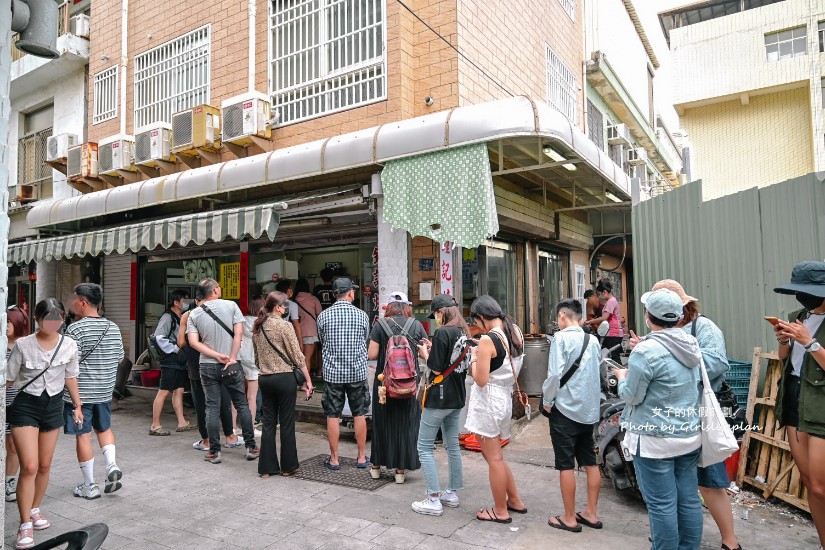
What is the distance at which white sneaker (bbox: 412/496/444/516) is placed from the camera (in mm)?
4637

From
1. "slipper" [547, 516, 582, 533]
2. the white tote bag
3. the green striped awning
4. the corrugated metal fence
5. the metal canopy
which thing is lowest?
"slipper" [547, 516, 582, 533]

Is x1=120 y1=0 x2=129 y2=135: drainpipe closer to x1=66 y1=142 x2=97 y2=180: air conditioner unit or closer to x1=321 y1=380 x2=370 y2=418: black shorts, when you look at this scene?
x1=66 y1=142 x2=97 y2=180: air conditioner unit

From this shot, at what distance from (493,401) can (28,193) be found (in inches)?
608

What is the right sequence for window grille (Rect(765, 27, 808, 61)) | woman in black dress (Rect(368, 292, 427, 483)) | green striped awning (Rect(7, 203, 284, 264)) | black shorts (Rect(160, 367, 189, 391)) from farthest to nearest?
1. window grille (Rect(765, 27, 808, 61))
2. black shorts (Rect(160, 367, 189, 391))
3. green striped awning (Rect(7, 203, 284, 264))
4. woman in black dress (Rect(368, 292, 427, 483))

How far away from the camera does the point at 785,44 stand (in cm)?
2312

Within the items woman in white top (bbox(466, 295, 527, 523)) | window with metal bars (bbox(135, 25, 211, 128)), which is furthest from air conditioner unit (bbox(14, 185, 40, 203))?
woman in white top (bbox(466, 295, 527, 523))

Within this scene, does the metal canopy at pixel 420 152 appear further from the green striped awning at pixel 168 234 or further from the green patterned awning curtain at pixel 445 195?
the green striped awning at pixel 168 234

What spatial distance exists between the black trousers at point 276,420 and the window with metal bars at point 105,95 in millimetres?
9559

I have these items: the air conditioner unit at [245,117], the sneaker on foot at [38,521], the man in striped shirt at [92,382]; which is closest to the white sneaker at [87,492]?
the man in striped shirt at [92,382]

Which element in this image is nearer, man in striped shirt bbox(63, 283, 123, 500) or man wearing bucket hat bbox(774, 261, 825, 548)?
man wearing bucket hat bbox(774, 261, 825, 548)

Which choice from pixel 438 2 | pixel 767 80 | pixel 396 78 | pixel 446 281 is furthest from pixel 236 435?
pixel 767 80

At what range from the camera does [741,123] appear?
79.6 feet

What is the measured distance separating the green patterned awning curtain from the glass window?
76.3 feet

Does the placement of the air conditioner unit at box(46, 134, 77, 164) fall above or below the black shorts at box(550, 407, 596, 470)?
above
